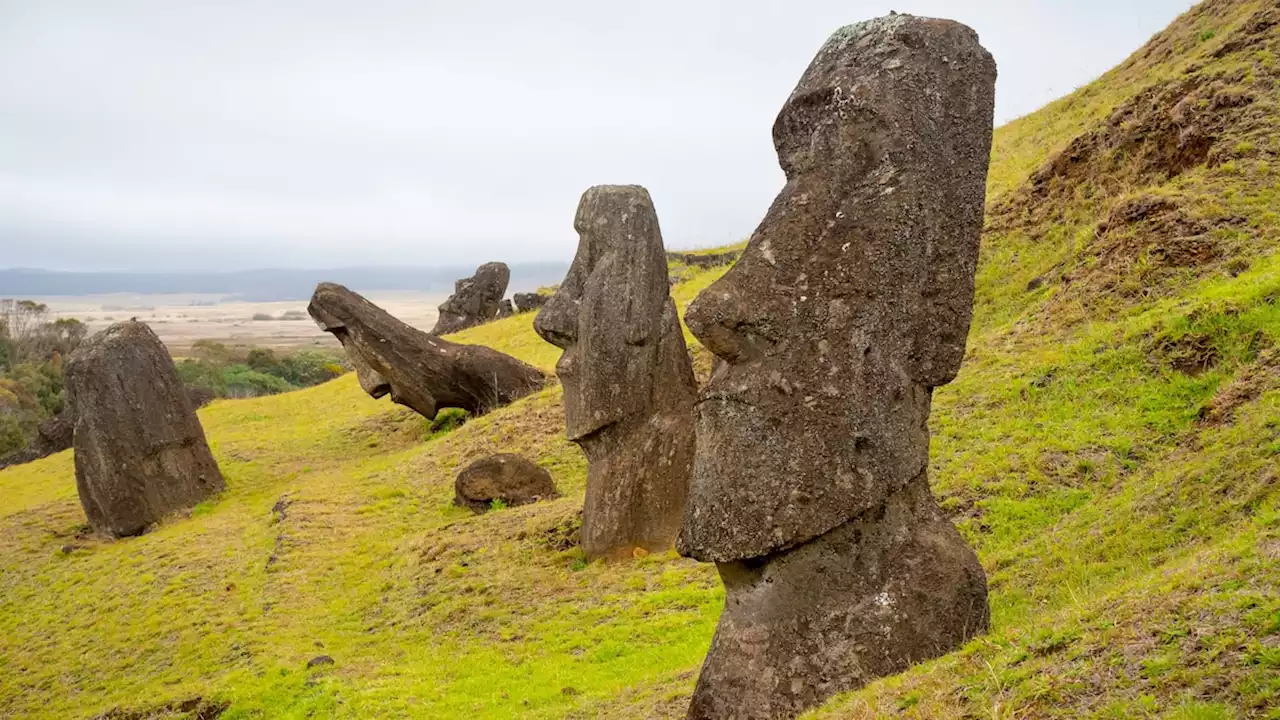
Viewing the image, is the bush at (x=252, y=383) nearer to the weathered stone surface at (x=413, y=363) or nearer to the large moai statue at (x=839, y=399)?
the weathered stone surface at (x=413, y=363)

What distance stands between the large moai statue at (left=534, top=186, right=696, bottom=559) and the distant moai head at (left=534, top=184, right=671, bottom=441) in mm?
12

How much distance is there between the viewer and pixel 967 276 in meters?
7.21

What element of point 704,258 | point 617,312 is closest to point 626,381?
point 617,312

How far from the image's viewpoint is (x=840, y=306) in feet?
22.4

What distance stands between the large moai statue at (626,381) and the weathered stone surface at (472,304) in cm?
2724

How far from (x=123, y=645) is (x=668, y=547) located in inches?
282

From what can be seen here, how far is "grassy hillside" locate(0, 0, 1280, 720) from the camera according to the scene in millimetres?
5391

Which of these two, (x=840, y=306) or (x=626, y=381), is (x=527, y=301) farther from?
(x=840, y=306)

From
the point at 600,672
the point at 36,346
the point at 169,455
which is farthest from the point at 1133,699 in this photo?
the point at 36,346

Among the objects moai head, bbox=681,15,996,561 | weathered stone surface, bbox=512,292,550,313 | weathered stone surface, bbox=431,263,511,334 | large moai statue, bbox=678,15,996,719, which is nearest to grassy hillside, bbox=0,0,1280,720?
large moai statue, bbox=678,15,996,719

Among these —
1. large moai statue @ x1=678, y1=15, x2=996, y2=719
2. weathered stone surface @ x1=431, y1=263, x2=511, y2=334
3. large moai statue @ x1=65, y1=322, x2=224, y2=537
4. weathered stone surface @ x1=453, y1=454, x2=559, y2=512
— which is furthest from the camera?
weathered stone surface @ x1=431, y1=263, x2=511, y2=334

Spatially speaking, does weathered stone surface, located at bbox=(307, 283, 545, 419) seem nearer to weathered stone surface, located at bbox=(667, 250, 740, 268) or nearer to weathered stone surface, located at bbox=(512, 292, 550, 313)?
weathered stone surface, located at bbox=(667, 250, 740, 268)

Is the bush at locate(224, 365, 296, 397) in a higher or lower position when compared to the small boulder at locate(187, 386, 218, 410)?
lower

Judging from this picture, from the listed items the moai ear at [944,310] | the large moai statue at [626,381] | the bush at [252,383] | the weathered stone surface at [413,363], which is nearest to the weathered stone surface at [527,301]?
the weathered stone surface at [413,363]
